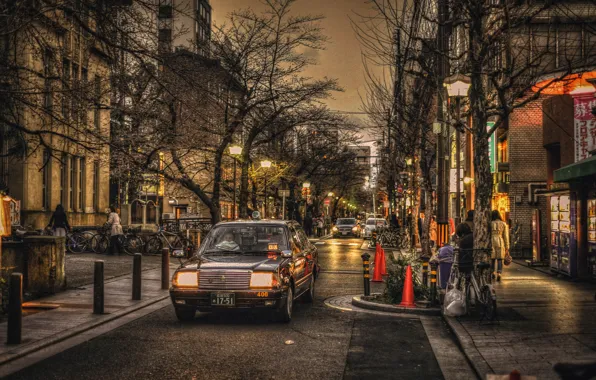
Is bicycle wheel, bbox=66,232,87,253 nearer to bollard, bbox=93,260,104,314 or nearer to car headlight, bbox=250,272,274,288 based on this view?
bollard, bbox=93,260,104,314

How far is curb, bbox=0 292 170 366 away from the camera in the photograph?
27.3ft

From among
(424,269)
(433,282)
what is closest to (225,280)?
(433,282)

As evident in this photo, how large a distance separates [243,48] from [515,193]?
12.3m

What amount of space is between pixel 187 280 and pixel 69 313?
2.51 meters

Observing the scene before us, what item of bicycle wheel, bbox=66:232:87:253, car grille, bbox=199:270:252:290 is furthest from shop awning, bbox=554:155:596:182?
bicycle wheel, bbox=66:232:87:253

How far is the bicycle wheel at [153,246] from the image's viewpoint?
27969mm

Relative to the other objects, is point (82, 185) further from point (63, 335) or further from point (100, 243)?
point (63, 335)

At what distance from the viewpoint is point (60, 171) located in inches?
1247

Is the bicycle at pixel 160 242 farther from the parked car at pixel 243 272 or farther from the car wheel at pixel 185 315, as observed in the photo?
the car wheel at pixel 185 315

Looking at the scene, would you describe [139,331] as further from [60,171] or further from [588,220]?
[60,171]

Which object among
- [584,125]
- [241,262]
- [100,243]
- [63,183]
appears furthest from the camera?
[63,183]

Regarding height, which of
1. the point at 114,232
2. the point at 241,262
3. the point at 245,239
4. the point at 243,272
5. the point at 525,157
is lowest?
the point at 243,272

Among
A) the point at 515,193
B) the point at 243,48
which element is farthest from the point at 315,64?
the point at 515,193

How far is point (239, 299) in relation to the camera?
1070cm
